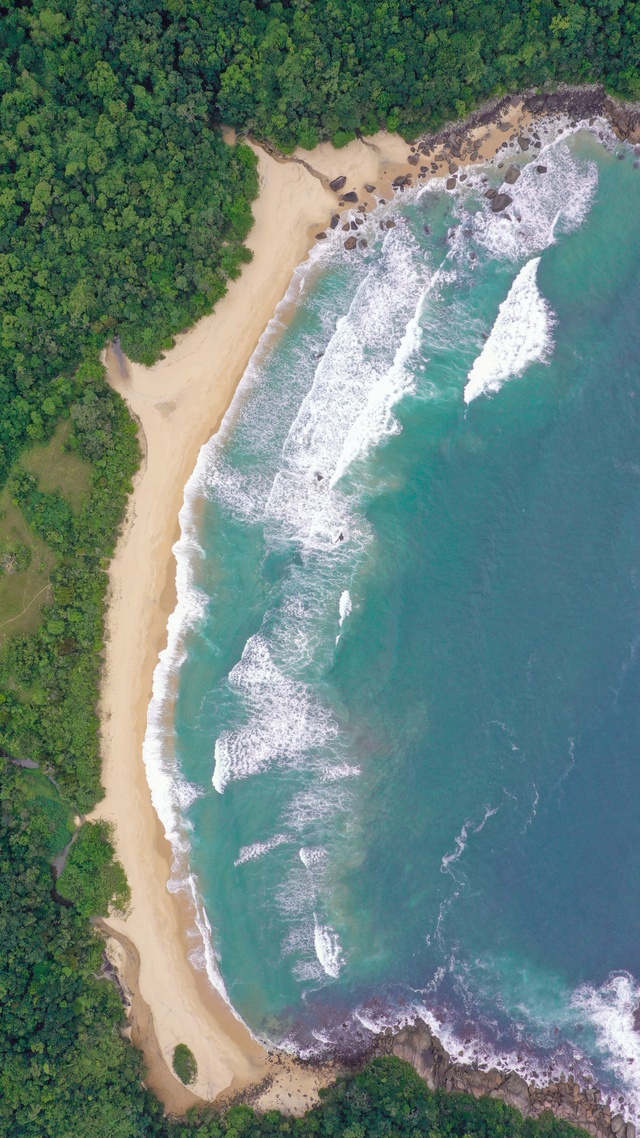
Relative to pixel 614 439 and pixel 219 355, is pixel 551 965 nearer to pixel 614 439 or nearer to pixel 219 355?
pixel 614 439

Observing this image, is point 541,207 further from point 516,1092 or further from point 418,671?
point 516,1092

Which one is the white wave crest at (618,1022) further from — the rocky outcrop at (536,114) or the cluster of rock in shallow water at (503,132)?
the rocky outcrop at (536,114)

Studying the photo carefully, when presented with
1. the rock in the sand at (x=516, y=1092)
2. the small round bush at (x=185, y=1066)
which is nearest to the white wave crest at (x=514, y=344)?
the rock in the sand at (x=516, y=1092)

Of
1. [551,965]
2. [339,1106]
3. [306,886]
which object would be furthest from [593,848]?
[339,1106]

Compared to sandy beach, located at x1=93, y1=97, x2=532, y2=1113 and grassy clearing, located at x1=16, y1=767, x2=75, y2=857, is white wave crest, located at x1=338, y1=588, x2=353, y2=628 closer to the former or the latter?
sandy beach, located at x1=93, y1=97, x2=532, y2=1113

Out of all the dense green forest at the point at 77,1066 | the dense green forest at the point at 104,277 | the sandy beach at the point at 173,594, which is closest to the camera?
the dense green forest at the point at 77,1066

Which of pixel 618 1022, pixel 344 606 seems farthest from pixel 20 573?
pixel 618 1022
